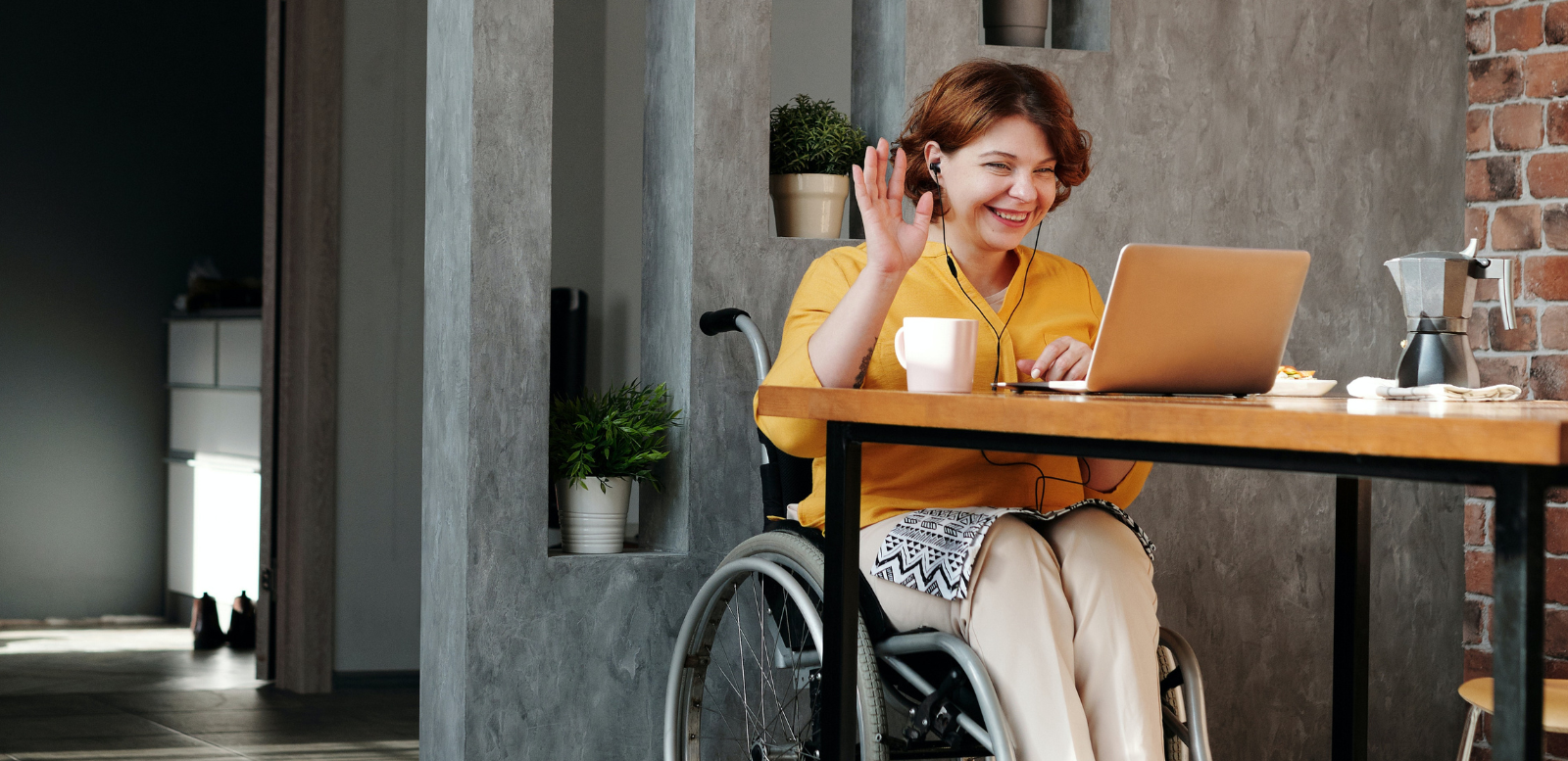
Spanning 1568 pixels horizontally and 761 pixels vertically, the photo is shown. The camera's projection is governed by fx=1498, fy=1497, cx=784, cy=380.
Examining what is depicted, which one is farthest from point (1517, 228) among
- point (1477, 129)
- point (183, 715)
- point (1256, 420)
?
point (183, 715)

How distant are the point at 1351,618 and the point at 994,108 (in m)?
0.78

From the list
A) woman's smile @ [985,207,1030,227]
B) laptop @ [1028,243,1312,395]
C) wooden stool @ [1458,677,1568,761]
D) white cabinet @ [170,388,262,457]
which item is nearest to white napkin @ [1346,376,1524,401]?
laptop @ [1028,243,1312,395]

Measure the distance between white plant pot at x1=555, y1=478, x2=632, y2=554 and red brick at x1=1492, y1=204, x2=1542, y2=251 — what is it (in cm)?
174

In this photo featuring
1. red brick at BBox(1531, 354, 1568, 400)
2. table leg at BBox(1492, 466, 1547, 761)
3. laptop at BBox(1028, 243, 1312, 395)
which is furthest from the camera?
red brick at BBox(1531, 354, 1568, 400)

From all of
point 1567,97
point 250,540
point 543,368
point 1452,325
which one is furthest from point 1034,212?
point 250,540

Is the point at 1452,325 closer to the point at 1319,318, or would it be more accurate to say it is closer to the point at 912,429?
the point at 912,429

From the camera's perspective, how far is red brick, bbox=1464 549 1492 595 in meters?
2.91

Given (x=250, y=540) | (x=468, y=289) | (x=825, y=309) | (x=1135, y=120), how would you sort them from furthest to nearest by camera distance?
(x=250, y=540) < (x=1135, y=120) < (x=468, y=289) < (x=825, y=309)

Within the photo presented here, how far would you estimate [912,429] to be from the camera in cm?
148

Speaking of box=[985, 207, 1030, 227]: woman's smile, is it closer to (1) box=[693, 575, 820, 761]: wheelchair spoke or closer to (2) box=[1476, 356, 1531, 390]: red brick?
(1) box=[693, 575, 820, 761]: wheelchair spoke

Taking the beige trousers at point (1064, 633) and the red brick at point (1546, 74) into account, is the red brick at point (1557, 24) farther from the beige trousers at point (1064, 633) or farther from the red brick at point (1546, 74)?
the beige trousers at point (1064, 633)

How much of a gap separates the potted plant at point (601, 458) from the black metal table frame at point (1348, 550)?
79 centimetres

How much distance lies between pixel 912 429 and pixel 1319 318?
1.61 meters

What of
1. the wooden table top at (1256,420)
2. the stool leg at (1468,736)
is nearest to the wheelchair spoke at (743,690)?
the wooden table top at (1256,420)
